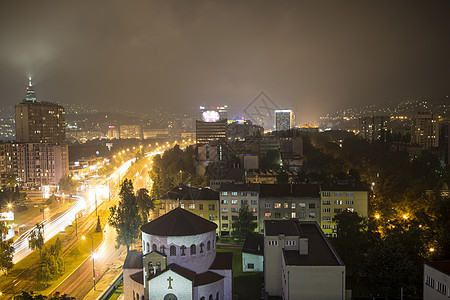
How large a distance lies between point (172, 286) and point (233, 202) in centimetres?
1901

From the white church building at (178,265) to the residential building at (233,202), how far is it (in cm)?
1435

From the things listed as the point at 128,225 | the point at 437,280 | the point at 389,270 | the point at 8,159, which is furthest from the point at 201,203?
the point at 8,159

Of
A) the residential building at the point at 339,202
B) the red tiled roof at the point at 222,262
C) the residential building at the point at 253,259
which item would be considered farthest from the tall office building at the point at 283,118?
the red tiled roof at the point at 222,262

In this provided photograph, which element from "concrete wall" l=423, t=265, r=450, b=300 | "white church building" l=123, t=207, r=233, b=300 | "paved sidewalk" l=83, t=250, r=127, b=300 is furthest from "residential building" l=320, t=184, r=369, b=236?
"paved sidewalk" l=83, t=250, r=127, b=300

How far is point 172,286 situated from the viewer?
75.9ft

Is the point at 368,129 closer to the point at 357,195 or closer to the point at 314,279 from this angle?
the point at 357,195

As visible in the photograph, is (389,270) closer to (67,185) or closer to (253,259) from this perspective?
(253,259)

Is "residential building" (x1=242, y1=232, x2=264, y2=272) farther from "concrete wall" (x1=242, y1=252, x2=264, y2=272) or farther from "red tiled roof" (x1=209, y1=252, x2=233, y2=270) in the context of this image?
"red tiled roof" (x1=209, y1=252, x2=233, y2=270)

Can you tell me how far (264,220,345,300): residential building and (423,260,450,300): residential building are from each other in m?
4.89

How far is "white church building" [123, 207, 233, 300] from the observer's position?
23.2 metres

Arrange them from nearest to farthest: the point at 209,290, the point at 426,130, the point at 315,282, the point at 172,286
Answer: the point at 315,282, the point at 172,286, the point at 209,290, the point at 426,130

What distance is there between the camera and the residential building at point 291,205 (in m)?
40.4

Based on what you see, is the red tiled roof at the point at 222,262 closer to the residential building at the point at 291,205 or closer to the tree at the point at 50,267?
the tree at the point at 50,267

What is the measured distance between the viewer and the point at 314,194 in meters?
40.8
